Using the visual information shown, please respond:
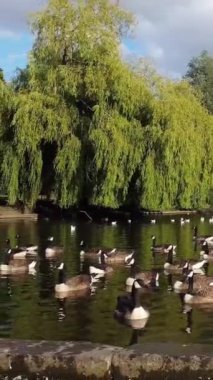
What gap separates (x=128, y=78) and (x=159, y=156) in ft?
15.7

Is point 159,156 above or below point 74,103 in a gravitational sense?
below

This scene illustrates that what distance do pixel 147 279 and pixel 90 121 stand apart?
2120 cm

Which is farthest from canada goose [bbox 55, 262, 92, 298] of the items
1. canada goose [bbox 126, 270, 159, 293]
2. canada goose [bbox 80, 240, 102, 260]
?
canada goose [bbox 80, 240, 102, 260]

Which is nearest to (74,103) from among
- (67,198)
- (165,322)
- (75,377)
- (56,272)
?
(67,198)

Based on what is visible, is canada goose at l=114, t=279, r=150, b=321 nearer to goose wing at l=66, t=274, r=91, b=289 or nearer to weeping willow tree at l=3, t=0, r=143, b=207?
goose wing at l=66, t=274, r=91, b=289

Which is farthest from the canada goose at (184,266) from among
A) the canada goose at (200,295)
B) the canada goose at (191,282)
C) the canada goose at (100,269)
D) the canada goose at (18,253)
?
the canada goose at (18,253)

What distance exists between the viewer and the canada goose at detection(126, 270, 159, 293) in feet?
56.7

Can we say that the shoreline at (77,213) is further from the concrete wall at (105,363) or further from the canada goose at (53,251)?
the concrete wall at (105,363)

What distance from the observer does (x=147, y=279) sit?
17734mm

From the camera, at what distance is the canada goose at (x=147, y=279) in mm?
17281

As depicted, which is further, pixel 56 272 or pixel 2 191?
pixel 2 191

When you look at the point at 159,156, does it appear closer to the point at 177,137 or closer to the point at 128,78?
the point at 177,137

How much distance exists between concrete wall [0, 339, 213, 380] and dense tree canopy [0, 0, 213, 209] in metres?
27.6

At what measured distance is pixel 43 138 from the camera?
3772 cm
